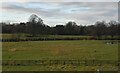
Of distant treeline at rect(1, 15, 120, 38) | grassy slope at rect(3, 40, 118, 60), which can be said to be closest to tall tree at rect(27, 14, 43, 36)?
distant treeline at rect(1, 15, 120, 38)

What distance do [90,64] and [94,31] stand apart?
69.3 metres

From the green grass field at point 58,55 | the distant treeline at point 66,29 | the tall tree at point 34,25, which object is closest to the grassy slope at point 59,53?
the green grass field at point 58,55

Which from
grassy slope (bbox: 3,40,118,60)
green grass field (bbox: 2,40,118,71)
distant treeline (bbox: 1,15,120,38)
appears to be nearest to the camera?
green grass field (bbox: 2,40,118,71)

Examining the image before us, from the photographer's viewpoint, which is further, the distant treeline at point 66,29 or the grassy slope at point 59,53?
the distant treeline at point 66,29

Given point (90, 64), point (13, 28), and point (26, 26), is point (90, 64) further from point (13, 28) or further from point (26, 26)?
point (26, 26)

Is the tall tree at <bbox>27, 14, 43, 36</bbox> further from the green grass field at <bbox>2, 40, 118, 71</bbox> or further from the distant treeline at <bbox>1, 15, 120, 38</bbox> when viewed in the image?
the green grass field at <bbox>2, 40, 118, 71</bbox>

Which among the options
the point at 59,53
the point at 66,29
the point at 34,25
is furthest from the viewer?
the point at 66,29

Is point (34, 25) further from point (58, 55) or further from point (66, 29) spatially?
point (58, 55)

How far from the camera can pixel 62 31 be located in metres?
101

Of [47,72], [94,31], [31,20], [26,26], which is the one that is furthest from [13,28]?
[47,72]

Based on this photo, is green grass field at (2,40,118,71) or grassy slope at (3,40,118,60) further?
grassy slope at (3,40,118,60)

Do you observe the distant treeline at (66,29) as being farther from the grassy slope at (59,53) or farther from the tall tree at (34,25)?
the grassy slope at (59,53)

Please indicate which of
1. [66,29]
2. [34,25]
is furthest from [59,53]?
[66,29]

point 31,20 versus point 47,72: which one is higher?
point 31,20
